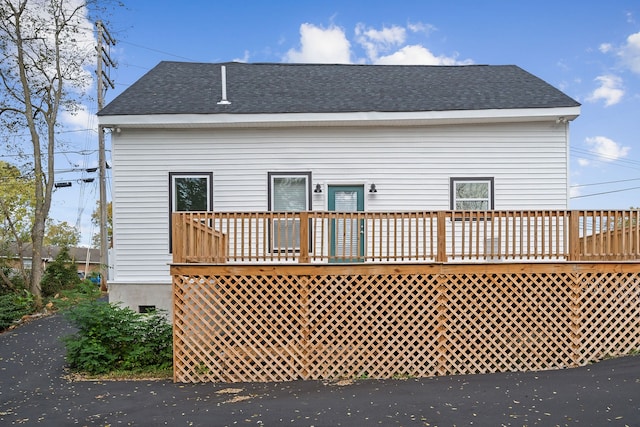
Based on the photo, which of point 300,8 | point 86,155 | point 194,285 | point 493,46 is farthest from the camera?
point 86,155

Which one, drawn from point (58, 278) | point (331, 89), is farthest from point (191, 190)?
point (58, 278)

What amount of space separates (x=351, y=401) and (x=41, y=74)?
14174 mm

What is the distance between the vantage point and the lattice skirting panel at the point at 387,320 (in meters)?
7.05

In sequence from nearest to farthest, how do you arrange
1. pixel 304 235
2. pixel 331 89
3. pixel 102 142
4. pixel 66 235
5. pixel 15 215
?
pixel 304 235, pixel 331 89, pixel 15 215, pixel 102 142, pixel 66 235

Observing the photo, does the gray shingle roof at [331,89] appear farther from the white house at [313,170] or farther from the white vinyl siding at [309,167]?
the white vinyl siding at [309,167]

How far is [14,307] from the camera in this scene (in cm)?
1299

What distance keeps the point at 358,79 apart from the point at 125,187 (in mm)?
5588

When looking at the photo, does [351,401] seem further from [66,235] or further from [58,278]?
[66,235]

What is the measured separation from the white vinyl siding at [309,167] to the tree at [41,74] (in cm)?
653

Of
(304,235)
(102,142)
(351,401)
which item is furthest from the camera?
(102,142)

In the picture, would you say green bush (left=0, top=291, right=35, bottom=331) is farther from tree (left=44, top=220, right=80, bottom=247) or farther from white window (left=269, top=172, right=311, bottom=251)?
tree (left=44, top=220, right=80, bottom=247)

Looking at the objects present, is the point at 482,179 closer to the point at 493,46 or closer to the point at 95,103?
the point at 493,46

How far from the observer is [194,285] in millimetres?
7129

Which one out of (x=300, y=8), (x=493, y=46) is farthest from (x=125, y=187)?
(x=493, y=46)
